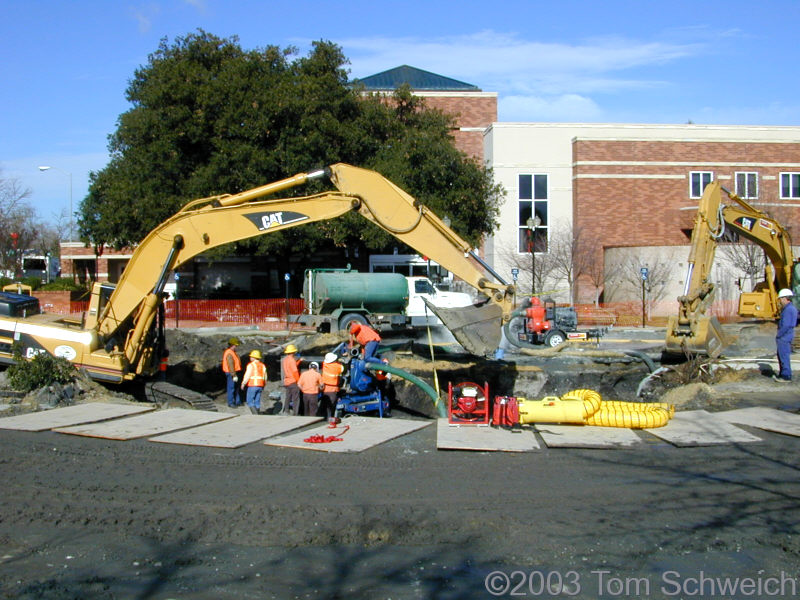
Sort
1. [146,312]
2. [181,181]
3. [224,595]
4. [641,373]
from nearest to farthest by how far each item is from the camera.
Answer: [224,595], [146,312], [641,373], [181,181]

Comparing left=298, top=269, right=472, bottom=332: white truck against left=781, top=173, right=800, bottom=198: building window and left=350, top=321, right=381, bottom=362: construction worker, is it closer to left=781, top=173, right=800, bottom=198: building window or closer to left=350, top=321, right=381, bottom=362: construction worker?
left=350, top=321, right=381, bottom=362: construction worker

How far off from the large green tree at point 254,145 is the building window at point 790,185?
Answer: 18.8 meters

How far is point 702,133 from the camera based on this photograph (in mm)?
44844

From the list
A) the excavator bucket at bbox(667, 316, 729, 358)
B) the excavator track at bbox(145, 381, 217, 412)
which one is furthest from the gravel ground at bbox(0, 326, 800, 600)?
the excavator bucket at bbox(667, 316, 729, 358)

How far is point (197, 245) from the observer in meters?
14.1

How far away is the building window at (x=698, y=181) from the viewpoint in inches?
1767

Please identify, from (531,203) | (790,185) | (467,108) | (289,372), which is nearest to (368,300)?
(289,372)

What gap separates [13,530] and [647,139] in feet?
143

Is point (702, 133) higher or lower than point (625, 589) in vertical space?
higher

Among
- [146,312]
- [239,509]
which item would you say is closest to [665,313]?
[146,312]

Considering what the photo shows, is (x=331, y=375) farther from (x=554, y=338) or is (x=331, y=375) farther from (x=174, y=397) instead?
(x=554, y=338)

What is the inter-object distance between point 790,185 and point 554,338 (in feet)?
89.2

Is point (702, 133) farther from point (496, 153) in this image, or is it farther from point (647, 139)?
point (496, 153)

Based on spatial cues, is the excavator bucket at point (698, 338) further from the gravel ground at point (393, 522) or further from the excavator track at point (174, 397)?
the excavator track at point (174, 397)
